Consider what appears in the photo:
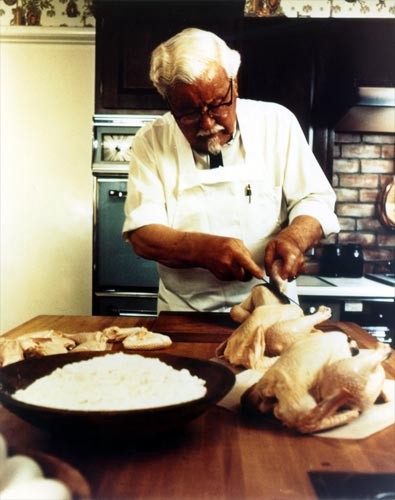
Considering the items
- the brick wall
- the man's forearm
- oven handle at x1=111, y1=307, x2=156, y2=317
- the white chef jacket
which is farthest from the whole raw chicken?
the brick wall

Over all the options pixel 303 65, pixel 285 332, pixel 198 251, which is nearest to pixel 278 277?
pixel 198 251

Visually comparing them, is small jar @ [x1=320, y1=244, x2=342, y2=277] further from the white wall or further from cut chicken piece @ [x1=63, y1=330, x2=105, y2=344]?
cut chicken piece @ [x1=63, y1=330, x2=105, y2=344]

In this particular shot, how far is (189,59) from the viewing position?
1.06 m

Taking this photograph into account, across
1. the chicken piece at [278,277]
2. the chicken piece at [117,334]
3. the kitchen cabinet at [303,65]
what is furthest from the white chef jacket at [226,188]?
the kitchen cabinet at [303,65]

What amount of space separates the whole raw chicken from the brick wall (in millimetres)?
1657

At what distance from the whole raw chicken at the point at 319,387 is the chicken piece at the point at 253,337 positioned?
148 mm

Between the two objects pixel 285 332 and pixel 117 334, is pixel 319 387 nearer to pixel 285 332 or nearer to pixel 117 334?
pixel 285 332

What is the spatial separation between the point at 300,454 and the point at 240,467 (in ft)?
0.20

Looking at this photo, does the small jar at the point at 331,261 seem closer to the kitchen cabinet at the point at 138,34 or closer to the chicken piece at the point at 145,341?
the kitchen cabinet at the point at 138,34

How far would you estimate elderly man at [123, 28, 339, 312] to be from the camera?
1109 millimetres

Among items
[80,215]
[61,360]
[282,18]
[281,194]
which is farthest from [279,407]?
[80,215]

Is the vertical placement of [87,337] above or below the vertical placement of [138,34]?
below

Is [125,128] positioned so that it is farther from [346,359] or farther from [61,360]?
[346,359]

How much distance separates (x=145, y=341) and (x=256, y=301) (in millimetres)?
192
